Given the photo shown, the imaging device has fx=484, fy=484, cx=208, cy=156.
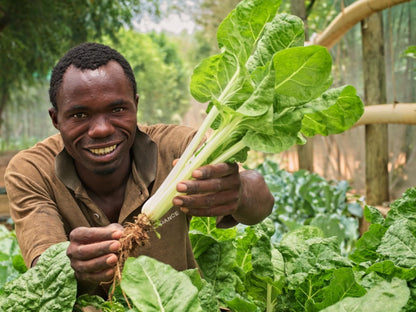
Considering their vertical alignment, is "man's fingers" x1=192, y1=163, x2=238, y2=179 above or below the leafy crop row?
above

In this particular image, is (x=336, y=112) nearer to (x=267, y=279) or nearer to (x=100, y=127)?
(x=267, y=279)

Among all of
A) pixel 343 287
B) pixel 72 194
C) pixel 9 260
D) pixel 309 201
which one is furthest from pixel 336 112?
pixel 309 201

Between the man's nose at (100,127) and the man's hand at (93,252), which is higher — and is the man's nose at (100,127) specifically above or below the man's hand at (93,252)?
above

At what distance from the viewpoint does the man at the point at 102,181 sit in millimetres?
1242

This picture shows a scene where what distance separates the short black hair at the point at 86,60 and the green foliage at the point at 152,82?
60.4 ft

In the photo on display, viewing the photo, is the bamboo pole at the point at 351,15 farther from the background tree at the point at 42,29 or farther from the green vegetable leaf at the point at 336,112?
the background tree at the point at 42,29

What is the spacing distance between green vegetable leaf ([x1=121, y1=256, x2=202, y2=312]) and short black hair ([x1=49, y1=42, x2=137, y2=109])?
738 millimetres

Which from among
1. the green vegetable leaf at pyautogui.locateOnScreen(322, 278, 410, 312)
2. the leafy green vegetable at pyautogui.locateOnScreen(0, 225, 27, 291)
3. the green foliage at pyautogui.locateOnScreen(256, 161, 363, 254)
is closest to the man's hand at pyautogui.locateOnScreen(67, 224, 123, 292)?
the green vegetable leaf at pyautogui.locateOnScreen(322, 278, 410, 312)

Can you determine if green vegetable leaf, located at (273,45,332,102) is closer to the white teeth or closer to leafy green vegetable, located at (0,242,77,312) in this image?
the white teeth

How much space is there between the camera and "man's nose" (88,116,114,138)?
58.3 inches

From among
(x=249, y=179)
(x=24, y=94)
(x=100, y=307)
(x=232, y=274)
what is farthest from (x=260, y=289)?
(x=24, y=94)

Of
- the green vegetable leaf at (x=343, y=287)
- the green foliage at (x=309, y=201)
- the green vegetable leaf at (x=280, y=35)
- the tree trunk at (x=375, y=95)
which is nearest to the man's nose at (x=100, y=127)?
the green vegetable leaf at (x=280, y=35)

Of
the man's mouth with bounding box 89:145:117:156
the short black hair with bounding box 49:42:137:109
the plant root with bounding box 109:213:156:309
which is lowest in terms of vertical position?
the plant root with bounding box 109:213:156:309

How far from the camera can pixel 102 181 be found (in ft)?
5.81
